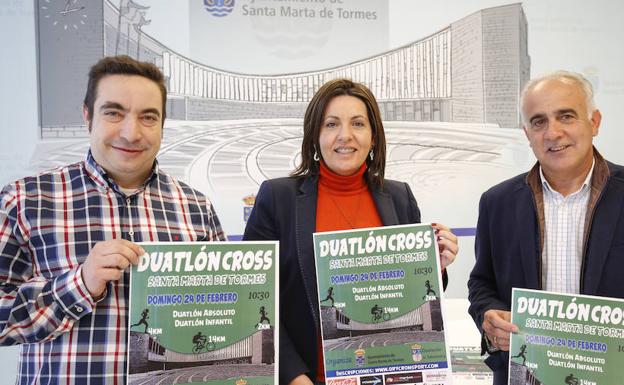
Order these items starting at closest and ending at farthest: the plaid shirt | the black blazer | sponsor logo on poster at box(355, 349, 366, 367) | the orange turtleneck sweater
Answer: the plaid shirt, sponsor logo on poster at box(355, 349, 366, 367), the black blazer, the orange turtleneck sweater

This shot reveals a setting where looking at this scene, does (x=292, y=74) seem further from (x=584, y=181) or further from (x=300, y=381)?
(x=300, y=381)

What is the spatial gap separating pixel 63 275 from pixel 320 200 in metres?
0.98

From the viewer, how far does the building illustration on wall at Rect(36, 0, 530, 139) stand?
411 centimetres

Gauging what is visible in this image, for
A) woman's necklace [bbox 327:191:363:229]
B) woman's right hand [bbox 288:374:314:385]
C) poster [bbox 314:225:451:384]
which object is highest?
woman's necklace [bbox 327:191:363:229]

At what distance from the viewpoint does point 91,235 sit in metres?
1.61

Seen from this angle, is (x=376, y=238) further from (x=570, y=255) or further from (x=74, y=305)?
(x=74, y=305)

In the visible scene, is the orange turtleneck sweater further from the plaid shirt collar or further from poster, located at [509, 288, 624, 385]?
the plaid shirt collar

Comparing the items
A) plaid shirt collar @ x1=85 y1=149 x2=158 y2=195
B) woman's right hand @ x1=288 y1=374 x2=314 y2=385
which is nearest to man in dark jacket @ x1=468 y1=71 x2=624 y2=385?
woman's right hand @ x1=288 y1=374 x2=314 y2=385

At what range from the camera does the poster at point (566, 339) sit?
1.62 metres

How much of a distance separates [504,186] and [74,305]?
174 centimetres

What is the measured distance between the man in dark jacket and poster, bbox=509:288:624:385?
0.43 ft

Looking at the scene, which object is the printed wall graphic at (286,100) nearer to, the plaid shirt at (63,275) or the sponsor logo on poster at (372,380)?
the plaid shirt at (63,275)

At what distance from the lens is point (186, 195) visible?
187 cm

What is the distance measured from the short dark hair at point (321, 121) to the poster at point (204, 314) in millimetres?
600
